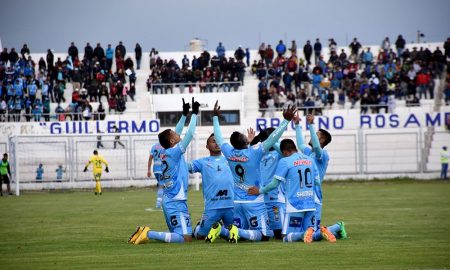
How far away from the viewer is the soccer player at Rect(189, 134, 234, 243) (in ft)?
56.3

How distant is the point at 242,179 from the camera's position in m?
17.0

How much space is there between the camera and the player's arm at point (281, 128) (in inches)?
622

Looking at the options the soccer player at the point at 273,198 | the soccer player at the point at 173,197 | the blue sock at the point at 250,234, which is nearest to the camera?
the blue sock at the point at 250,234

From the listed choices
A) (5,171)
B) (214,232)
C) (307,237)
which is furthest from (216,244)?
(5,171)

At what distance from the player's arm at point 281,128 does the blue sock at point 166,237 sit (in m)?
2.32

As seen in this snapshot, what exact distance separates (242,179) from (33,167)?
98.8ft

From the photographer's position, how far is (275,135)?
16.1 meters

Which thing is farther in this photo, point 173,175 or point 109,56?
point 109,56

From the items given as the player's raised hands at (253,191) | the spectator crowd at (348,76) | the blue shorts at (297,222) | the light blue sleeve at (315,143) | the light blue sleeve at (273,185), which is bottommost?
the blue shorts at (297,222)

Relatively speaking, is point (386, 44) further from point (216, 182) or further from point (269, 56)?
point (216, 182)

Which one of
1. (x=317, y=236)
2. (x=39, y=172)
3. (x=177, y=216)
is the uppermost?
(x=177, y=216)

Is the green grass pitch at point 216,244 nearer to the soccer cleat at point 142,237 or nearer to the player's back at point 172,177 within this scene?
the soccer cleat at point 142,237

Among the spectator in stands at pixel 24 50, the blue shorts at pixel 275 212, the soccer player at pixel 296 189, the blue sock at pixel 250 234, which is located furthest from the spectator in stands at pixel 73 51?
the soccer player at pixel 296 189

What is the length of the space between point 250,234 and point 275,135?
6.51ft
